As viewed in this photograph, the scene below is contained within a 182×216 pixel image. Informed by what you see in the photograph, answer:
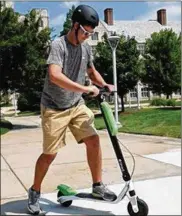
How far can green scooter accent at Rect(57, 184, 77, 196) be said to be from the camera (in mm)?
1295

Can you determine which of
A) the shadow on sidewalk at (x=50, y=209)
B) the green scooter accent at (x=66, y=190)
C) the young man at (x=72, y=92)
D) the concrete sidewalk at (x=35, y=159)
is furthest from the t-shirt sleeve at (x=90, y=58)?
the shadow on sidewalk at (x=50, y=209)

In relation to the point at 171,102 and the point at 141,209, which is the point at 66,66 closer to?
the point at 171,102

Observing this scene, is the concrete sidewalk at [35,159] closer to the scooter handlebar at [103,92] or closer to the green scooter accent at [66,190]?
the green scooter accent at [66,190]

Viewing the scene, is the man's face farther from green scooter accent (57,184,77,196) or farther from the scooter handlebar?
green scooter accent (57,184,77,196)

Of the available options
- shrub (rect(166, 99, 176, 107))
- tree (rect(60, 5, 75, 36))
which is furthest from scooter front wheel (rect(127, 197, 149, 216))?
tree (rect(60, 5, 75, 36))

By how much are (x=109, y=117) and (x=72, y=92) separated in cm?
14

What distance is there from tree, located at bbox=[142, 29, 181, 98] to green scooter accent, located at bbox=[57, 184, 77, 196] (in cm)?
47

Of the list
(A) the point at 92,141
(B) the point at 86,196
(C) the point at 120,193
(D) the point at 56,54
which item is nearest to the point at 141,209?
(C) the point at 120,193

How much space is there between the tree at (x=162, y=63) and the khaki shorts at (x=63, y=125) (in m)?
0.19

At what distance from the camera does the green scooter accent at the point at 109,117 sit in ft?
3.50

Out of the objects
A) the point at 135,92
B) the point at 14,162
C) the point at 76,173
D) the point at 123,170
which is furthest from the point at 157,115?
the point at 14,162

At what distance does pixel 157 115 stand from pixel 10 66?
16.6 inches

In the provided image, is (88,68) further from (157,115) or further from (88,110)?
(157,115)

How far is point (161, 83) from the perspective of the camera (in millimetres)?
1037
